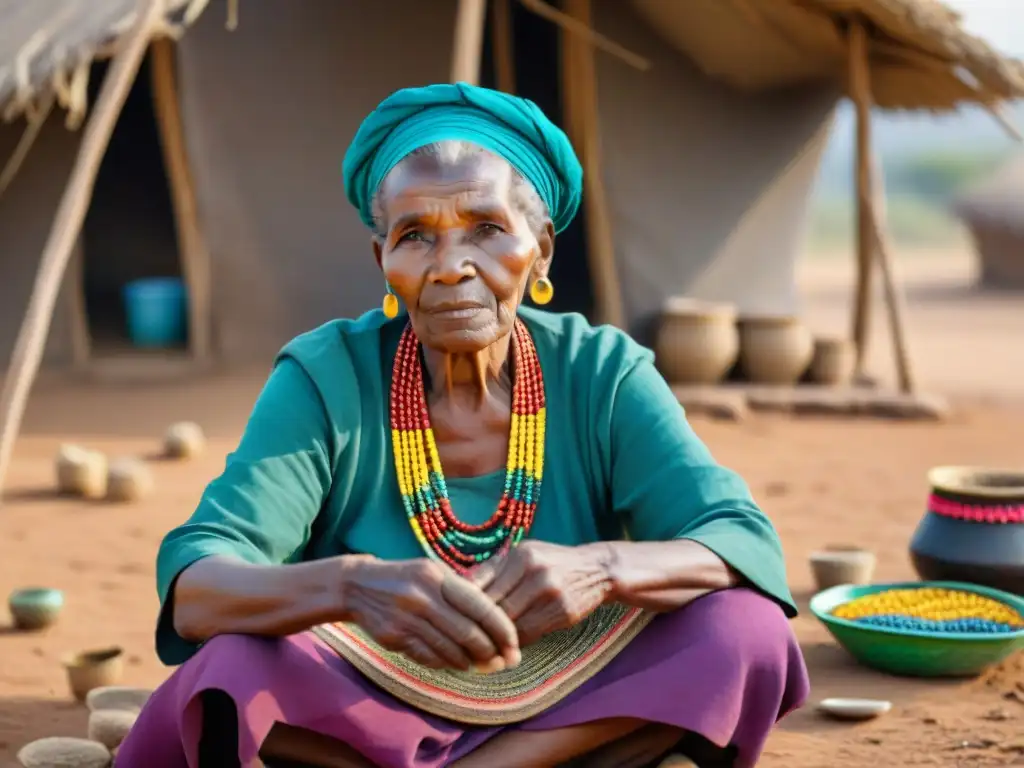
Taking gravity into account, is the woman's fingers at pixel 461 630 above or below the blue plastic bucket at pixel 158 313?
below

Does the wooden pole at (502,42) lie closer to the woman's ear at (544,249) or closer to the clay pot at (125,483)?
the clay pot at (125,483)

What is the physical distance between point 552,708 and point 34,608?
92.6 inches

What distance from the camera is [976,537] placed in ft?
13.9

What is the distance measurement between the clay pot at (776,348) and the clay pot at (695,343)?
0.14 meters

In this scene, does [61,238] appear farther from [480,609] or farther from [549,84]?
[549,84]

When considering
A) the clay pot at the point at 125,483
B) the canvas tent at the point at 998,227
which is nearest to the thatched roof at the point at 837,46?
the clay pot at the point at 125,483

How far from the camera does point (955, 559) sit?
14.0 ft

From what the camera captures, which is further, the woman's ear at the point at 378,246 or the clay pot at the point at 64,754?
the clay pot at the point at 64,754

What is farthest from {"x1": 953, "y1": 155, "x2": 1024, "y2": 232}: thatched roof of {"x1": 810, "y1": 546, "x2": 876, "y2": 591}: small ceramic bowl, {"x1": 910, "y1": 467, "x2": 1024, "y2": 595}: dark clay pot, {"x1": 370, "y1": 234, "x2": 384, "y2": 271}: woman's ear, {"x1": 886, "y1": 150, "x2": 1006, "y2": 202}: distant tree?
{"x1": 886, "y1": 150, "x2": 1006, "y2": 202}: distant tree

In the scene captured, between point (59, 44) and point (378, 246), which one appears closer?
point (378, 246)

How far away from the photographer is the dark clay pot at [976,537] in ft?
13.8

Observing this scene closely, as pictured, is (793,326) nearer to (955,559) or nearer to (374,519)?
(955,559)

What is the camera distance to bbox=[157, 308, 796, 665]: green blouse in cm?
260

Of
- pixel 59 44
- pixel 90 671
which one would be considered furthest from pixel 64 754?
pixel 59 44
